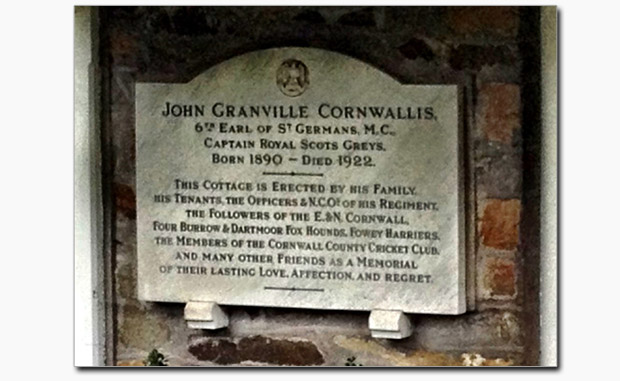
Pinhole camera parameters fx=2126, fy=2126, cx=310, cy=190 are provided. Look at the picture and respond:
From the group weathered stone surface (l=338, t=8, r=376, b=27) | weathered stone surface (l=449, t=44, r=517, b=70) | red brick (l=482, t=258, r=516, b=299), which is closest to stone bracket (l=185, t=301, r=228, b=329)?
red brick (l=482, t=258, r=516, b=299)

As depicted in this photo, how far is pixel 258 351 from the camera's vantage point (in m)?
9.53

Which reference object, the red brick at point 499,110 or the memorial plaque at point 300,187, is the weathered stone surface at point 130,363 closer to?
the memorial plaque at point 300,187

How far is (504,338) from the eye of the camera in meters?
9.28

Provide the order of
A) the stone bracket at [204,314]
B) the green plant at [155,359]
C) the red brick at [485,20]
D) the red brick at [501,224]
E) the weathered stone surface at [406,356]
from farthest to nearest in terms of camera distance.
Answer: the green plant at [155,359], the stone bracket at [204,314], the weathered stone surface at [406,356], the red brick at [501,224], the red brick at [485,20]

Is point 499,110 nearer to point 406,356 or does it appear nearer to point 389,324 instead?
point 389,324

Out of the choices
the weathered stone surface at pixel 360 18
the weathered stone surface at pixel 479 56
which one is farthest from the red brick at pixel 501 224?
the weathered stone surface at pixel 360 18

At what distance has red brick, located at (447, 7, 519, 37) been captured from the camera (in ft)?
29.8

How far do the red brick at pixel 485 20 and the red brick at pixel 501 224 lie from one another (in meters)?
0.73

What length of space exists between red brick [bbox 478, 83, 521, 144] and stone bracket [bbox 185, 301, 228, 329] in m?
1.44

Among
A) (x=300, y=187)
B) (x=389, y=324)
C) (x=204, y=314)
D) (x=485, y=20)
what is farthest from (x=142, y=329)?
(x=485, y=20)

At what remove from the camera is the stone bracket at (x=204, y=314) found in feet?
31.0

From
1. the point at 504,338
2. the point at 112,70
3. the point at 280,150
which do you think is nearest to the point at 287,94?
the point at 280,150

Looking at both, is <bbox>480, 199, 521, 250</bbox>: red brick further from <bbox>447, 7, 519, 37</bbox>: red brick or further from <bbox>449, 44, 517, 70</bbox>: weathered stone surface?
<bbox>447, 7, 519, 37</bbox>: red brick

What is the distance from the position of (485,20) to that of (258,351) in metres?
1.80
